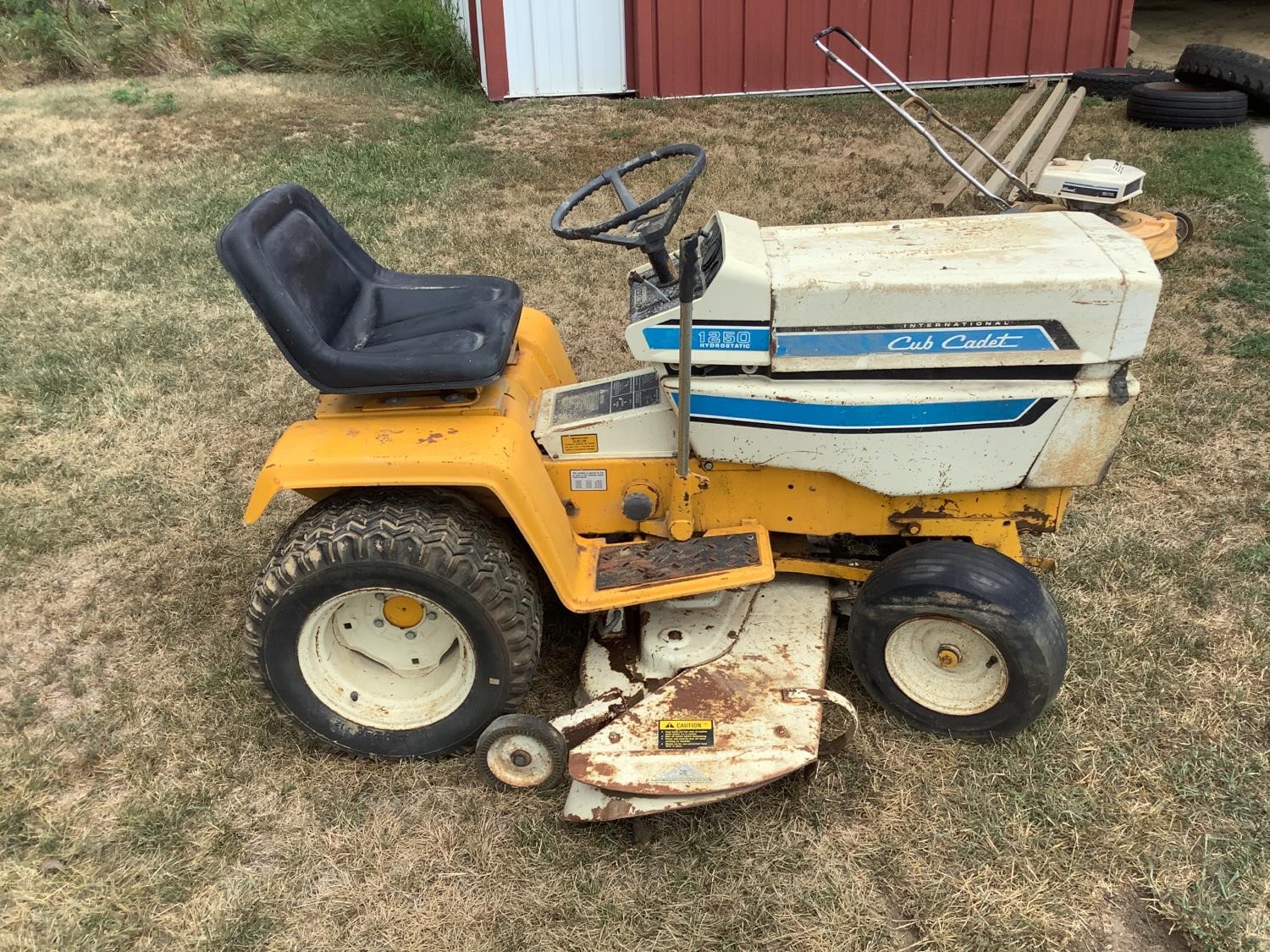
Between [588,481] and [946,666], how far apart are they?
1.13 m

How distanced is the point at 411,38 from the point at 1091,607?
9.40 meters

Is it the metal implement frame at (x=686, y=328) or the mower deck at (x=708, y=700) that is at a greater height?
the metal implement frame at (x=686, y=328)

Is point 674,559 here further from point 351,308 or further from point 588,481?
point 351,308

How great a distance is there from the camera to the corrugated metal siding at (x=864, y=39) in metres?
9.20

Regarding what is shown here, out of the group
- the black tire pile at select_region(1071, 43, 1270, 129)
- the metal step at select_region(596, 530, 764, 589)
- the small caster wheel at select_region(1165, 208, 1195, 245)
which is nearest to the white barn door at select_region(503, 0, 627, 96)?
the black tire pile at select_region(1071, 43, 1270, 129)

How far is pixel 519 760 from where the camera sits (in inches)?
101

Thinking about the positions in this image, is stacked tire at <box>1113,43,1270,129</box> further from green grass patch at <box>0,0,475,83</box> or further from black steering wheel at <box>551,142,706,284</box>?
black steering wheel at <box>551,142,706,284</box>

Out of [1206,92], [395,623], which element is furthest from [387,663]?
[1206,92]

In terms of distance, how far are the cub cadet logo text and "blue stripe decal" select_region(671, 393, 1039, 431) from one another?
136mm

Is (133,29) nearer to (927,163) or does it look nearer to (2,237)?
(2,237)

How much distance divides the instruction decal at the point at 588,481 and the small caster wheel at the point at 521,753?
690 millimetres

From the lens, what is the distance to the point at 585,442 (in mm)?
2840

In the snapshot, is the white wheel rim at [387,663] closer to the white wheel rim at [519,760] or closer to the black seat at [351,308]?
the white wheel rim at [519,760]

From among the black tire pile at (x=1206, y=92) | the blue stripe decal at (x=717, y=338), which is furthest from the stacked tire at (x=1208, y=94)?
the blue stripe decal at (x=717, y=338)
